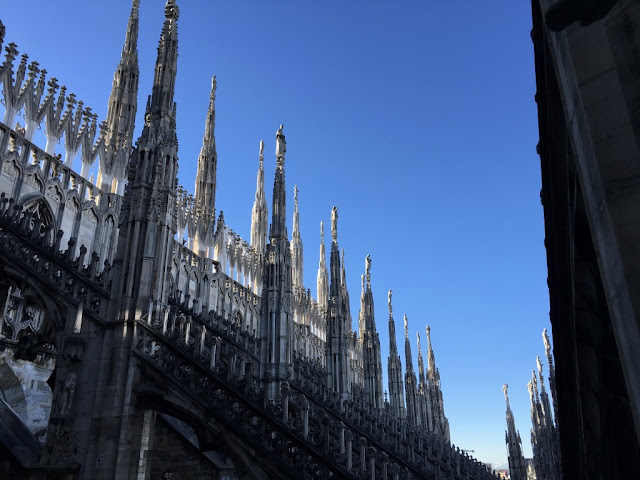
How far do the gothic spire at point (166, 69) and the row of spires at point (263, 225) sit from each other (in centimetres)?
3

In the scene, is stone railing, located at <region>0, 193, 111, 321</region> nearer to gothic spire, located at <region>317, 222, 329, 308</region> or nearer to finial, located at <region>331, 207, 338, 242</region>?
finial, located at <region>331, 207, 338, 242</region>

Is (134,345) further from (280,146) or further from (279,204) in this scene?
(280,146)

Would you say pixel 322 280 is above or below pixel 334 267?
above

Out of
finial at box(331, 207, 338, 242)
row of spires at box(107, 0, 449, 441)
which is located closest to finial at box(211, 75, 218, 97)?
row of spires at box(107, 0, 449, 441)

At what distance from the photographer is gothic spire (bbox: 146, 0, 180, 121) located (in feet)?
44.5

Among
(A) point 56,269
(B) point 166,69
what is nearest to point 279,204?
(B) point 166,69

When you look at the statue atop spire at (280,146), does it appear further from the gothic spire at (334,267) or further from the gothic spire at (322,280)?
the gothic spire at (322,280)

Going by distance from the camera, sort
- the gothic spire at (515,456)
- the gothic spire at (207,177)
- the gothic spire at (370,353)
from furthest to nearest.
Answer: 1. the gothic spire at (515,456)
2. the gothic spire at (207,177)
3. the gothic spire at (370,353)

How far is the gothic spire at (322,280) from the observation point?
50.8m

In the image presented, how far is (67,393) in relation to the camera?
9852 millimetres

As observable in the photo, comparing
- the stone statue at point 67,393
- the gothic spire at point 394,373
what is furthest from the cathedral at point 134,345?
the gothic spire at point 394,373

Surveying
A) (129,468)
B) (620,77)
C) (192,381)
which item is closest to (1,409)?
(129,468)

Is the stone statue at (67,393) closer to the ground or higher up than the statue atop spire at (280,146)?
closer to the ground

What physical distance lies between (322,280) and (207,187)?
22317mm
